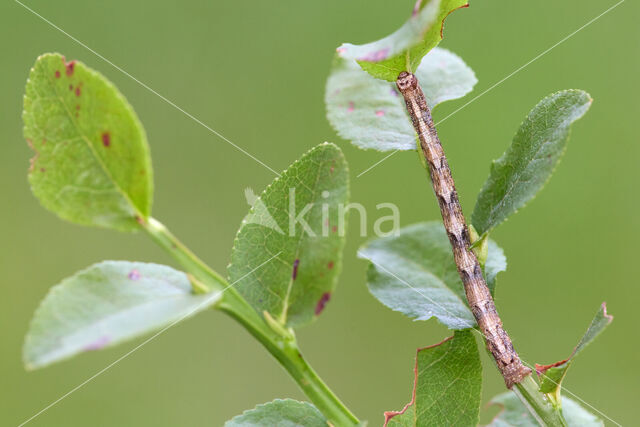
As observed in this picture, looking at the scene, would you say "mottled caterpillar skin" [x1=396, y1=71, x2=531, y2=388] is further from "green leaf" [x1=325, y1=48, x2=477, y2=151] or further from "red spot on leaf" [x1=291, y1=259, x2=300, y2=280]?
"red spot on leaf" [x1=291, y1=259, x2=300, y2=280]

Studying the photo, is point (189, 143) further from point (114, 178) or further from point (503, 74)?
point (114, 178)

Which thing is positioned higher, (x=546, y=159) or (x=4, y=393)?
(x=4, y=393)

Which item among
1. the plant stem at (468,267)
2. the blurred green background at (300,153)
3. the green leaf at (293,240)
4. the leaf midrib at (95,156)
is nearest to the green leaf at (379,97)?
the plant stem at (468,267)

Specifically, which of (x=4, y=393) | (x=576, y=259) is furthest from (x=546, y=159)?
(x=4, y=393)

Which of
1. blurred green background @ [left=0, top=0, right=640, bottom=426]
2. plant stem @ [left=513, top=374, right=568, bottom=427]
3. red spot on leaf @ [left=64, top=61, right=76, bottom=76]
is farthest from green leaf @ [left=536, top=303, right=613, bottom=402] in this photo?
blurred green background @ [left=0, top=0, right=640, bottom=426]

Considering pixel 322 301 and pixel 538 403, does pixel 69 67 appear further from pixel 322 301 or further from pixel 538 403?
pixel 538 403

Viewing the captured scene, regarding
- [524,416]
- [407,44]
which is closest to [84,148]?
[407,44]
